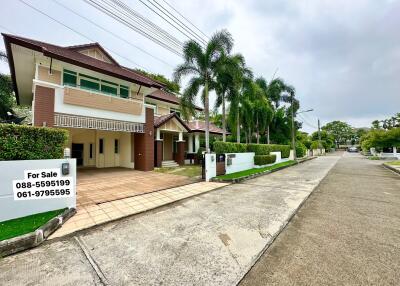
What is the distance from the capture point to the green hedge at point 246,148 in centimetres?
1169

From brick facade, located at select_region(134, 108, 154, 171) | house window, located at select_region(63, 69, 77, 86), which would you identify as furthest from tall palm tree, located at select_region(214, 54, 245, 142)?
house window, located at select_region(63, 69, 77, 86)

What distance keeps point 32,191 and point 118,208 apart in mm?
2099

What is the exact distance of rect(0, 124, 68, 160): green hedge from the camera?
4.60 metres

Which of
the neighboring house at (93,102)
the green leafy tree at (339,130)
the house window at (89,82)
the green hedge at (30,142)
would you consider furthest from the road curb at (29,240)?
the green leafy tree at (339,130)

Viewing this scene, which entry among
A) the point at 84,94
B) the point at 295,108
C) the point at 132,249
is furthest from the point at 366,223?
the point at 295,108

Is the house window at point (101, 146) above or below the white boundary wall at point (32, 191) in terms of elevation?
above

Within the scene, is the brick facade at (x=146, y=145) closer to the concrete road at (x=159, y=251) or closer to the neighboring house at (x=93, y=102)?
the neighboring house at (x=93, y=102)

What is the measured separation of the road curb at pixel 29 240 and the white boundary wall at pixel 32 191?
88 cm

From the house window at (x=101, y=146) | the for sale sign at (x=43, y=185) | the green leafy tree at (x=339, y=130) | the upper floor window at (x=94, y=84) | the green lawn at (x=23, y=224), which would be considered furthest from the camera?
the green leafy tree at (x=339, y=130)

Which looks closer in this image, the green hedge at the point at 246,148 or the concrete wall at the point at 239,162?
the green hedge at the point at 246,148

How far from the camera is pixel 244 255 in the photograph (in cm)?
326

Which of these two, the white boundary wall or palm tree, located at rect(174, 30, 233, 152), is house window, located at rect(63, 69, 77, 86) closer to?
palm tree, located at rect(174, 30, 233, 152)

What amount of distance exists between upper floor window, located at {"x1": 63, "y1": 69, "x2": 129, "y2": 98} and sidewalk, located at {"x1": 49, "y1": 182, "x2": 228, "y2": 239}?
298 inches

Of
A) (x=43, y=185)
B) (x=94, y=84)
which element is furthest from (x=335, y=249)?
(x=94, y=84)
